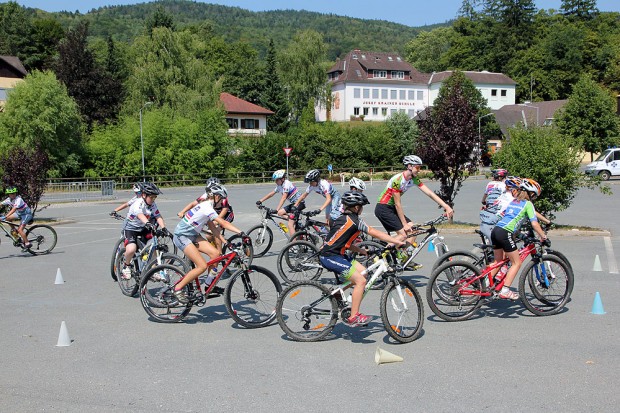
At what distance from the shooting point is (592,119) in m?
67.8

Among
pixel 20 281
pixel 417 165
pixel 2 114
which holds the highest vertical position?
pixel 2 114

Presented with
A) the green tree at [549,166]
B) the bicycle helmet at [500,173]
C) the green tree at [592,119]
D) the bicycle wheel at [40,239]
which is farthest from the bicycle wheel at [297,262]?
the green tree at [592,119]

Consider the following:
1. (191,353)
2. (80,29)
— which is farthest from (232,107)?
(191,353)

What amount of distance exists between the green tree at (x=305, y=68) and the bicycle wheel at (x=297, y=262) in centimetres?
7594

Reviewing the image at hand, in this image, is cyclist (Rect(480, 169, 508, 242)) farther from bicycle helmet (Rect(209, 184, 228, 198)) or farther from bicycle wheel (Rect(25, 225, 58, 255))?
bicycle wheel (Rect(25, 225, 58, 255))

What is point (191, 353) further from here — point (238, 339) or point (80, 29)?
point (80, 29)

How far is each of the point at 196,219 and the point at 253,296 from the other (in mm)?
1292

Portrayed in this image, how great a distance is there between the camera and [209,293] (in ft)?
28.5

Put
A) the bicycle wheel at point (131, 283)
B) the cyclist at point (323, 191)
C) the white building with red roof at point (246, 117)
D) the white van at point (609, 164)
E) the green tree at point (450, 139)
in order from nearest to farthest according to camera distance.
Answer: the bicycle wheel at point (131, 283) < the cyclist at point (323, 191) < the green tree at point (450, 139) < the white van at point (609, 164) < the white building with red roof at point (246, 117)

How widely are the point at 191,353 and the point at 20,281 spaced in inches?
254

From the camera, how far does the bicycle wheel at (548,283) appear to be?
8688 millimetres

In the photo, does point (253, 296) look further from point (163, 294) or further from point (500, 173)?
point (500, 173)

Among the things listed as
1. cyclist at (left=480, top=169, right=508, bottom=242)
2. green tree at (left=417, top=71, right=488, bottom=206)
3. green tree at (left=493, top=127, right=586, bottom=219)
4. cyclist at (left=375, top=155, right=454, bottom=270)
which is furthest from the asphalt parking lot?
green tree at (left=417, top=71, right=488, bottom=206)

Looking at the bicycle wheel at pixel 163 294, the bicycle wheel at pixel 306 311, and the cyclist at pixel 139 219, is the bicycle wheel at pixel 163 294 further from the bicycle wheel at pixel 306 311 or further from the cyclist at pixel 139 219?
the cyclist at pixel 139 219
